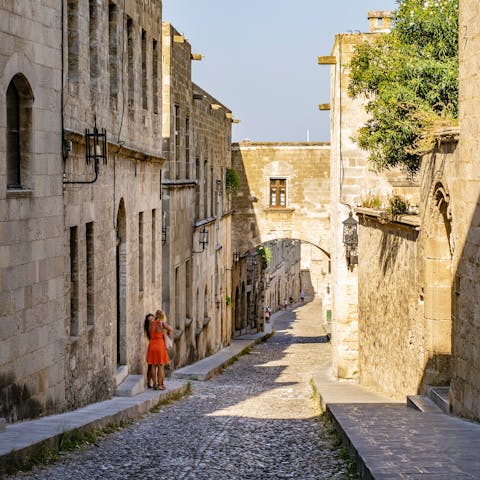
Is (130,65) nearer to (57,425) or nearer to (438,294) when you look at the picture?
(438,294)

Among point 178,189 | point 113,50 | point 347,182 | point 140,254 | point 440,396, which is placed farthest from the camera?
point 347,182

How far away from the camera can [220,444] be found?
35.0 feet

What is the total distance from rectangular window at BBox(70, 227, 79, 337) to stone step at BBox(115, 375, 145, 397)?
108 inches

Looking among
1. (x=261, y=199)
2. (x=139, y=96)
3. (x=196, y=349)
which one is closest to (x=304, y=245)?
(x=261, y=199)

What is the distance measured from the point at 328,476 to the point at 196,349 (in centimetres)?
1917

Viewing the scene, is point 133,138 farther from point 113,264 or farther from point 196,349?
point 196,349

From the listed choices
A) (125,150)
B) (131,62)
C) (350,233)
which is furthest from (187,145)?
(125,150)

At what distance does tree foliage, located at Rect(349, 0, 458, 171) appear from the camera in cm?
1432

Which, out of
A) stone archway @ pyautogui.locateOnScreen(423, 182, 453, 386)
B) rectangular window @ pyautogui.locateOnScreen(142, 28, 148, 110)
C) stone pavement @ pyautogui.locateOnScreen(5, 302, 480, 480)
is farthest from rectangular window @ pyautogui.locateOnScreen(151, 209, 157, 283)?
stone archway @ pyautogui.locateOnScreen(423, 182, 453, 386)

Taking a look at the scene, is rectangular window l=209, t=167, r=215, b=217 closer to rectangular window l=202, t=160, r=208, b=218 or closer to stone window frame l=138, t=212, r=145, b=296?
rectangular window l=202, t=160, r=208, b=218

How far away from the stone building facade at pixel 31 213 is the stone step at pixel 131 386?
141 inches

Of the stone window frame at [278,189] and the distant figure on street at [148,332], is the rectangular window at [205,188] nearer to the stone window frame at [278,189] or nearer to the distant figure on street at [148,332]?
the stone window frame at [278,189]

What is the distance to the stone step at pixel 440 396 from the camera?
11.3 meters

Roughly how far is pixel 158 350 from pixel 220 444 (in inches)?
246
